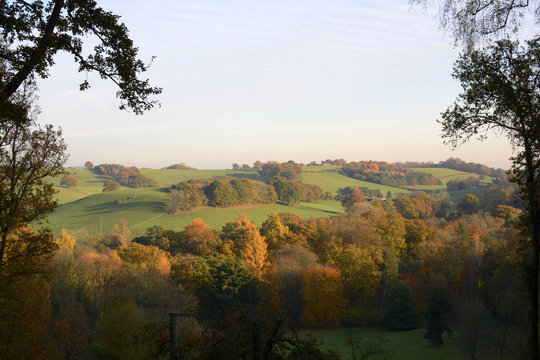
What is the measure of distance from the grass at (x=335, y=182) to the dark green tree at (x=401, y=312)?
6805cm

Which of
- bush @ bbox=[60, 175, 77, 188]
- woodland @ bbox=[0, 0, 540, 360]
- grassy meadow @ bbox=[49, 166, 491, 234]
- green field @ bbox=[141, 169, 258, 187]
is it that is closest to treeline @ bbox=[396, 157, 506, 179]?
woodland @ bbox=[0, 0, 540, 360]

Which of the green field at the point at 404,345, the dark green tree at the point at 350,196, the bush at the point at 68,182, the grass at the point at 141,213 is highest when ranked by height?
the bush at the point at 68,182

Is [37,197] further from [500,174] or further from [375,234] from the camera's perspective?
[500,174]

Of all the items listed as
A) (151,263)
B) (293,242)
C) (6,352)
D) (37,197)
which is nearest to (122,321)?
(6,352)

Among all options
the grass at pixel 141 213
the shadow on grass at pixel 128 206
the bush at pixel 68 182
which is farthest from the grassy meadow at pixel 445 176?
the bush at pixel 68 182

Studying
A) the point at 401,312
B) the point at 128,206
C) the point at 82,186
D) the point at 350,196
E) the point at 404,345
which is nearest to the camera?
the point at 404,345

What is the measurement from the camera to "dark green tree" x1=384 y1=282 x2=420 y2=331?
44.2 meters

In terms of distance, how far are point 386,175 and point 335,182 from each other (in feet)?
52.9

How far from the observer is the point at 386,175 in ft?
414

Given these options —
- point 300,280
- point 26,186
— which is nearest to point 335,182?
point 300,280

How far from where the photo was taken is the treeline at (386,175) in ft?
408

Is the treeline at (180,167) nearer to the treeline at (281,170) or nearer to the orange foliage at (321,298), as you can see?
the treeline at (281,170)

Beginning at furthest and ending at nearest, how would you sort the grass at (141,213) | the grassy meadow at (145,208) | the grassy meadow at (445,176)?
the grassy meadow at (445,176)
the grassy meadow at (145,208)
the grass at (141,213)

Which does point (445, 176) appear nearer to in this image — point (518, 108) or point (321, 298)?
point (321, 298)
